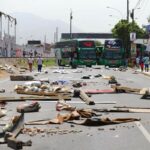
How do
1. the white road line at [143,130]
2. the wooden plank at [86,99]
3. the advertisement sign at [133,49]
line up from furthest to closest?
the advertisement sign at [133,49] → the wooden plank at [86,99] → the white road line at [143,130]

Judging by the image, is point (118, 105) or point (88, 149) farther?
point (118, 105)

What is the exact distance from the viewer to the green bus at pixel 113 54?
76250 mm

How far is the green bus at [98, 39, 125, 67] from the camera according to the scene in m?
76.2

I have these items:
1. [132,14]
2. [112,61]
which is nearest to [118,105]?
[112,61]

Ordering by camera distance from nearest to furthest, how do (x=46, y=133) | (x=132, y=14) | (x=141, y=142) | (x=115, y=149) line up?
(x=115, y=149) → (x=141, y=142) → (x=46, y=133) → (x=132, y=14)

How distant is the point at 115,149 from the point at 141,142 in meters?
1.10

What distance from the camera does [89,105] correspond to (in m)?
20.9

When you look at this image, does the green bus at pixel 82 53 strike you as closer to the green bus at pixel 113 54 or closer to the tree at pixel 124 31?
the green bus at pixel 113 54

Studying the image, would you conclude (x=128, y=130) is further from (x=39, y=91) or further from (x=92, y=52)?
(x=92, y=52)

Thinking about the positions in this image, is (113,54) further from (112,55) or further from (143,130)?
(143,130)

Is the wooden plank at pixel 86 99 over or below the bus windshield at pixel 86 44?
below

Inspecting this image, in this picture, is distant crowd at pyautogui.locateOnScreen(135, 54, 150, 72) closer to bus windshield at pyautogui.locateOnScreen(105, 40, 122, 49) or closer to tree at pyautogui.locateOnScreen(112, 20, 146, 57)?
bus windshield at pyautogui.locateOnScreen(105, 40, 122, 49)

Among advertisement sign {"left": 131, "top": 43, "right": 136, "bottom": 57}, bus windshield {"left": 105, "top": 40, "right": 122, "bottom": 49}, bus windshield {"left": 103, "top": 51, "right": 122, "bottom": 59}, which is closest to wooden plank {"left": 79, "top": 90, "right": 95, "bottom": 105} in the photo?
bus windshield {"left": 103, "top": 51, "right": 122, "bottom": 59}

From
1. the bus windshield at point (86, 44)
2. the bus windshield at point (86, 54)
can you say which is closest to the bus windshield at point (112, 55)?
the bus windshield at point (86, 54)
